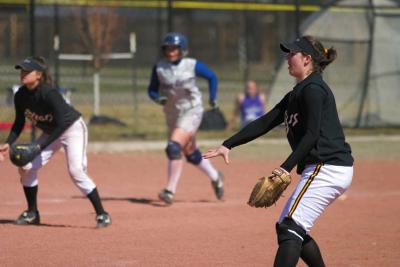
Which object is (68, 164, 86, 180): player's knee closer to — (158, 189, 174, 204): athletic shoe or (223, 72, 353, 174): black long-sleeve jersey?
(158, 189, 174, 204): athletic shoe

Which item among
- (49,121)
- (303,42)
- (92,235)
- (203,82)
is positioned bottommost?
(203,82)

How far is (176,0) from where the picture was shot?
67.7 feet

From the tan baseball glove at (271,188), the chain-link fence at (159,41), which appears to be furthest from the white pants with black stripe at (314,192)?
the chain-link fence at (159,41)

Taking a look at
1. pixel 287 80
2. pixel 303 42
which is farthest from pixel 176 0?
pixel 303 42

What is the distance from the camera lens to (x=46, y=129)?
29.9ft

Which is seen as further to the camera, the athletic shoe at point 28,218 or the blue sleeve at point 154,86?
the blue sleeve at point 154,86

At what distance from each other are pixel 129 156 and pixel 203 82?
432 inches

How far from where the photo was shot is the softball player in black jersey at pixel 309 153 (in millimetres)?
5688

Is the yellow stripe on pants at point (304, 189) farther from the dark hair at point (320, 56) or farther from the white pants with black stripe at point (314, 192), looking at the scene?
the dark hair at point (320, 56)

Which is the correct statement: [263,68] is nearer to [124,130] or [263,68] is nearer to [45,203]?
[124,130]

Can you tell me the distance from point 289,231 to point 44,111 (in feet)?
13.0

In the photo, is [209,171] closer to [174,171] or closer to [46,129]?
[174,171]

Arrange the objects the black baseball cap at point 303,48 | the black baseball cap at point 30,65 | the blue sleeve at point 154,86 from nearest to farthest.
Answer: the black baseball cap at point 303,48 → the black baseball cap at point 30,65 → the blue sleeve at point 154,86

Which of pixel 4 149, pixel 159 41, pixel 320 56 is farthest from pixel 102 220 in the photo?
pixel 159 41
